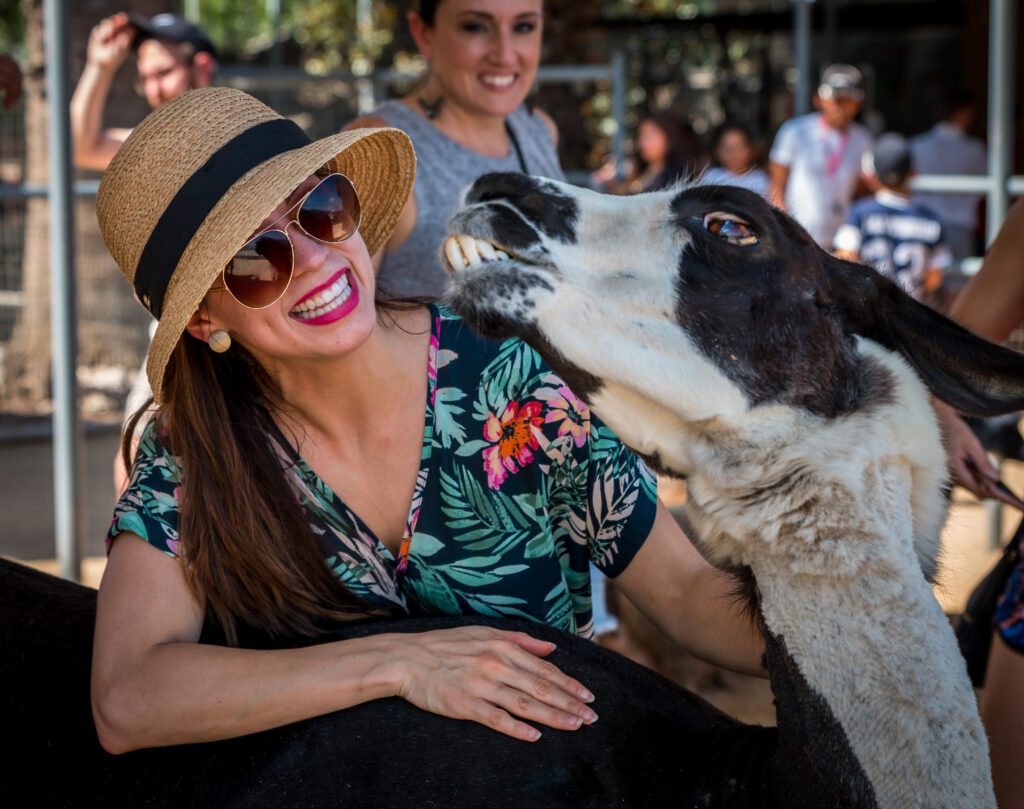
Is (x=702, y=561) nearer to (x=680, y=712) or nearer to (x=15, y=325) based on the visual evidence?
(x=680, y=712)

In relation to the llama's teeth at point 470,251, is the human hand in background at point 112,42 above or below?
A: above

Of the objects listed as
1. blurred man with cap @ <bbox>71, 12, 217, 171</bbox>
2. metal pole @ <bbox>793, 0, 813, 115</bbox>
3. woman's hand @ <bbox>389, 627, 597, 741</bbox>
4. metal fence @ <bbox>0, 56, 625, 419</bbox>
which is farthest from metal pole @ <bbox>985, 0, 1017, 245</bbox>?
woman's hand @ <bbox>389, 627, 597, 741</bbox>

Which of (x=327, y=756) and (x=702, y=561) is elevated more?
(x=702, y=561)

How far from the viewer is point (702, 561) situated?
2.17 metres

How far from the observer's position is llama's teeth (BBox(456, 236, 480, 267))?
5.70ft

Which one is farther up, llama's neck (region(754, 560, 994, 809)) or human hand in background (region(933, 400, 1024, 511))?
human hand in background (region(933, 400, 1024, 511))

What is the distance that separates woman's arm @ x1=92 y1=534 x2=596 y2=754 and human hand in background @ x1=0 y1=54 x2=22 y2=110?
215 cm

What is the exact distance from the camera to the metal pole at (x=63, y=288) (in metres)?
4.11

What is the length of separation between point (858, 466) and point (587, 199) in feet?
1.77

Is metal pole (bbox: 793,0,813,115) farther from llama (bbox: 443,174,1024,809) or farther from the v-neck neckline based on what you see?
llama (bbox: 443,174,1024,809)

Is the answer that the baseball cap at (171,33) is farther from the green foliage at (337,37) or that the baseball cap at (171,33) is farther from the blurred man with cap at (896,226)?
the green foliage at (337,37)

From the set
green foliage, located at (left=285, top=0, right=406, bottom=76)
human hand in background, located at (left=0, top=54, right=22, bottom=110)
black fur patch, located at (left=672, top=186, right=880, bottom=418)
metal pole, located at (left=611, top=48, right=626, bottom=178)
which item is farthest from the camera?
green foliage, located at (left=285, top=0, right=406, bottom=76)

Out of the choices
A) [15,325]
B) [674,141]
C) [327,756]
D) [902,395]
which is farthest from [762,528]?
[674,141]

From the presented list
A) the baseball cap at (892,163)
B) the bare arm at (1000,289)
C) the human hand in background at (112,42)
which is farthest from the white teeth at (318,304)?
the baseball cap at (892,163)
